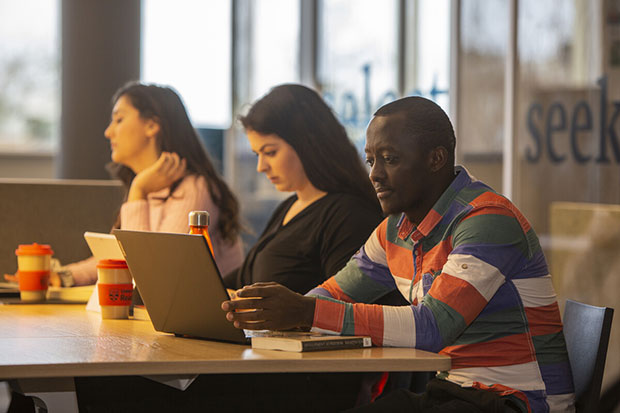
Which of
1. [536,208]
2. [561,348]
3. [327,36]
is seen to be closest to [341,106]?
[327,36]

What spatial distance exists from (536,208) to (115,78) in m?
2.41

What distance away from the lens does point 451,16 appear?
4312 millimetres

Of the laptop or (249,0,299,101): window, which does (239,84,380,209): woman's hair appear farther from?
(249,0,299,101): window

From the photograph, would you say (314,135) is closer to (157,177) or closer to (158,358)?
(157,177)

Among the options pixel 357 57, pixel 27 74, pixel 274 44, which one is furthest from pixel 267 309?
pixel 27 74

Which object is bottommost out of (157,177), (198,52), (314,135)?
(157,177)

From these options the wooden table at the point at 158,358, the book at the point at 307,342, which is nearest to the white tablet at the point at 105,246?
the wooden table at the point at 158,358

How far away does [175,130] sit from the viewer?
289 centimetres

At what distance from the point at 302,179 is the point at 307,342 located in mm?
1031

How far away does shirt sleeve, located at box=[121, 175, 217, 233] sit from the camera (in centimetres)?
266

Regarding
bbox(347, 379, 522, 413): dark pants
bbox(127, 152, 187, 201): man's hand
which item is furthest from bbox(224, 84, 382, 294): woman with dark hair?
bbox(347, 379, 522, 413): dark pants

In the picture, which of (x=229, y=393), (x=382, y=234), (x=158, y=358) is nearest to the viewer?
(x=158, y=358)

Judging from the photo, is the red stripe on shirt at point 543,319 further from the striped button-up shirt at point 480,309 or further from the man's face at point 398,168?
the man's face at point 398,168

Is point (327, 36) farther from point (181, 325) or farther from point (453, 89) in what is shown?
point (181, 325)
